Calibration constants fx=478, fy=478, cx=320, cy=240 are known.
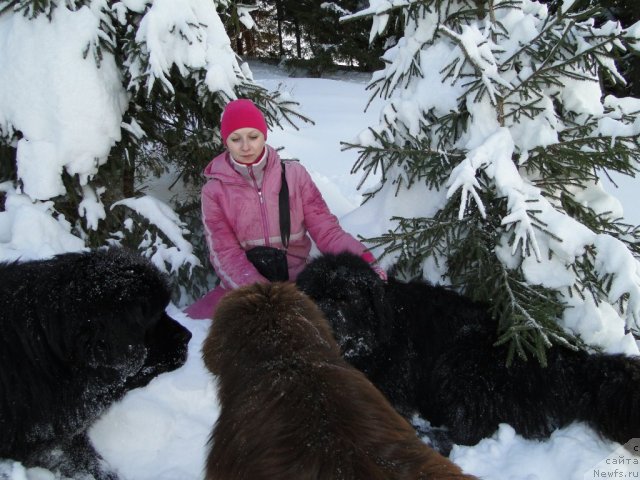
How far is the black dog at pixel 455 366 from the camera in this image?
257 centimetres

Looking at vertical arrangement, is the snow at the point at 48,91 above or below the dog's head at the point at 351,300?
above

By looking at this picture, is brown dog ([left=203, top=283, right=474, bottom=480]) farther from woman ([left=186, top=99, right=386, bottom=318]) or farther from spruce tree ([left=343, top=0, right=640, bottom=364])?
woman ([left=186, top=99, right=386, bottom=318])

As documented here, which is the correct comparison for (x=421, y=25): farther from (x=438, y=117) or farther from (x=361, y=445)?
(x=361, y=445)

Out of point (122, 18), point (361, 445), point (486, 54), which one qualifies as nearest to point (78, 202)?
point (122, 18)

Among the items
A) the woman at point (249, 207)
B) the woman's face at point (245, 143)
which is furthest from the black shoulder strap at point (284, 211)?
the woman's face at point (245, 143)

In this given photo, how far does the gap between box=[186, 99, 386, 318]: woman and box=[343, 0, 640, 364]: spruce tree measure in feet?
2.12

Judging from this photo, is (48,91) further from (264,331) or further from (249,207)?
(264,331)

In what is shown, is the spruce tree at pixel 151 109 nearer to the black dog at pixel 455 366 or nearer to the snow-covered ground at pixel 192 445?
the snow-covered ground at pixel 192 445

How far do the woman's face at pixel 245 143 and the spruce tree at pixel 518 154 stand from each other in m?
0.73

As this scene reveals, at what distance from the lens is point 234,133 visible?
352cm

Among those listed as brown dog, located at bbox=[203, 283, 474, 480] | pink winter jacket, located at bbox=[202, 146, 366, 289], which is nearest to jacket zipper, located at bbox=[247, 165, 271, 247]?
pink winter jacket, located at bbox=[202, 146, 366, 289]

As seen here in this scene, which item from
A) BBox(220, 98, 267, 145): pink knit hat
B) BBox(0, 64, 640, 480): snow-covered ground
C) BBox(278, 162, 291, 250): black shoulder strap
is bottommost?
BBox(0, 64, 640, 480): snow-covered ground

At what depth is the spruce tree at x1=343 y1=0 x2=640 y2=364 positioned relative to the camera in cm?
274

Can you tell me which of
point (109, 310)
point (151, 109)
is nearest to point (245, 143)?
point (151, 109)
